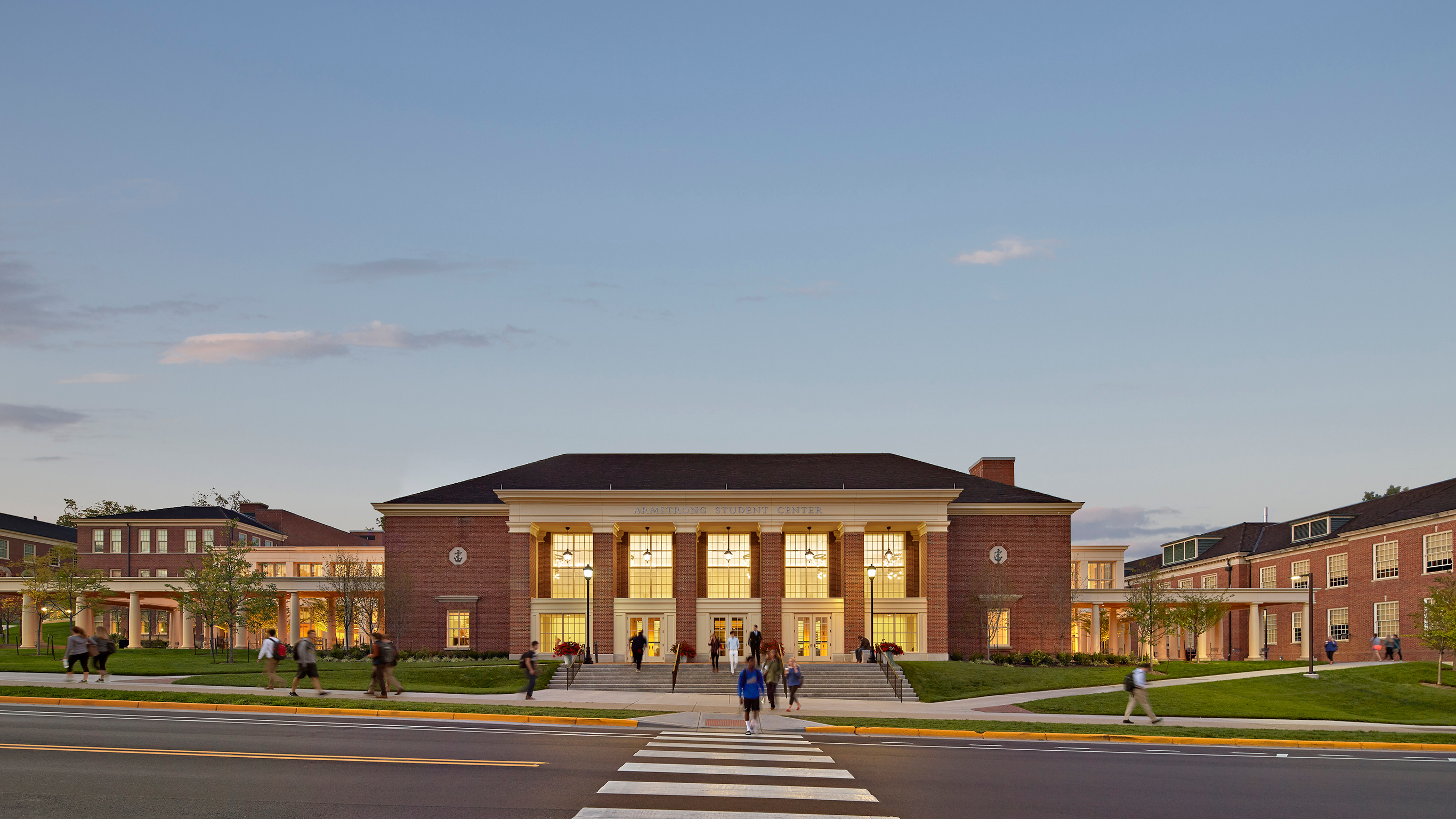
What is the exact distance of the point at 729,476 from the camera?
2186 inches

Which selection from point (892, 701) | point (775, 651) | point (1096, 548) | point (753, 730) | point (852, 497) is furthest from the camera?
point (1096, 548)

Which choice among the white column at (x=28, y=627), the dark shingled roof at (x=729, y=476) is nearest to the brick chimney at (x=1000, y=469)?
the dark shingled roof at (x=729, y=476)

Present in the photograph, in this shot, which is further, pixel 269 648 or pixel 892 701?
pixel 892 701

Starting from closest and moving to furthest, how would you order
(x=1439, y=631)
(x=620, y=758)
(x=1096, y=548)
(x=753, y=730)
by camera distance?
1. (x=620, y=758)
2. (x=753, y=730)
3. (x=1439, y=631)
4. (x=1096, y=548)

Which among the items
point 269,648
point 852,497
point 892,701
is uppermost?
point 852,497

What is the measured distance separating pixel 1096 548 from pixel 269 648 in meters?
57.8

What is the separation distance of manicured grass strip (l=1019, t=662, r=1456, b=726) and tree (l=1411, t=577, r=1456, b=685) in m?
1.67

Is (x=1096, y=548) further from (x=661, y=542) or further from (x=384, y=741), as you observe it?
(x=384, y=741)

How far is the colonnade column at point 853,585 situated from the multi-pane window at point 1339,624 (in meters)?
33.9

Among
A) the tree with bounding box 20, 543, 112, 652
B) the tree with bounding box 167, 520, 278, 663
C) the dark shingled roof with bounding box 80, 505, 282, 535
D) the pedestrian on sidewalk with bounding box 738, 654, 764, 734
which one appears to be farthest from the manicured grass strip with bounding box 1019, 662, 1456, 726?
the dark shingled roof with bounding box 80, 505, 282, 535

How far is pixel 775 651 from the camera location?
34531 mm

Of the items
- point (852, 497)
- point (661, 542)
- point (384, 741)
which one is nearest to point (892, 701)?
point (852, 497)

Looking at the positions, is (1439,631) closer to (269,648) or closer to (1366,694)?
(1366,694)

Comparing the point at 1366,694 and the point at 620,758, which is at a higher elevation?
the point at 620,758
